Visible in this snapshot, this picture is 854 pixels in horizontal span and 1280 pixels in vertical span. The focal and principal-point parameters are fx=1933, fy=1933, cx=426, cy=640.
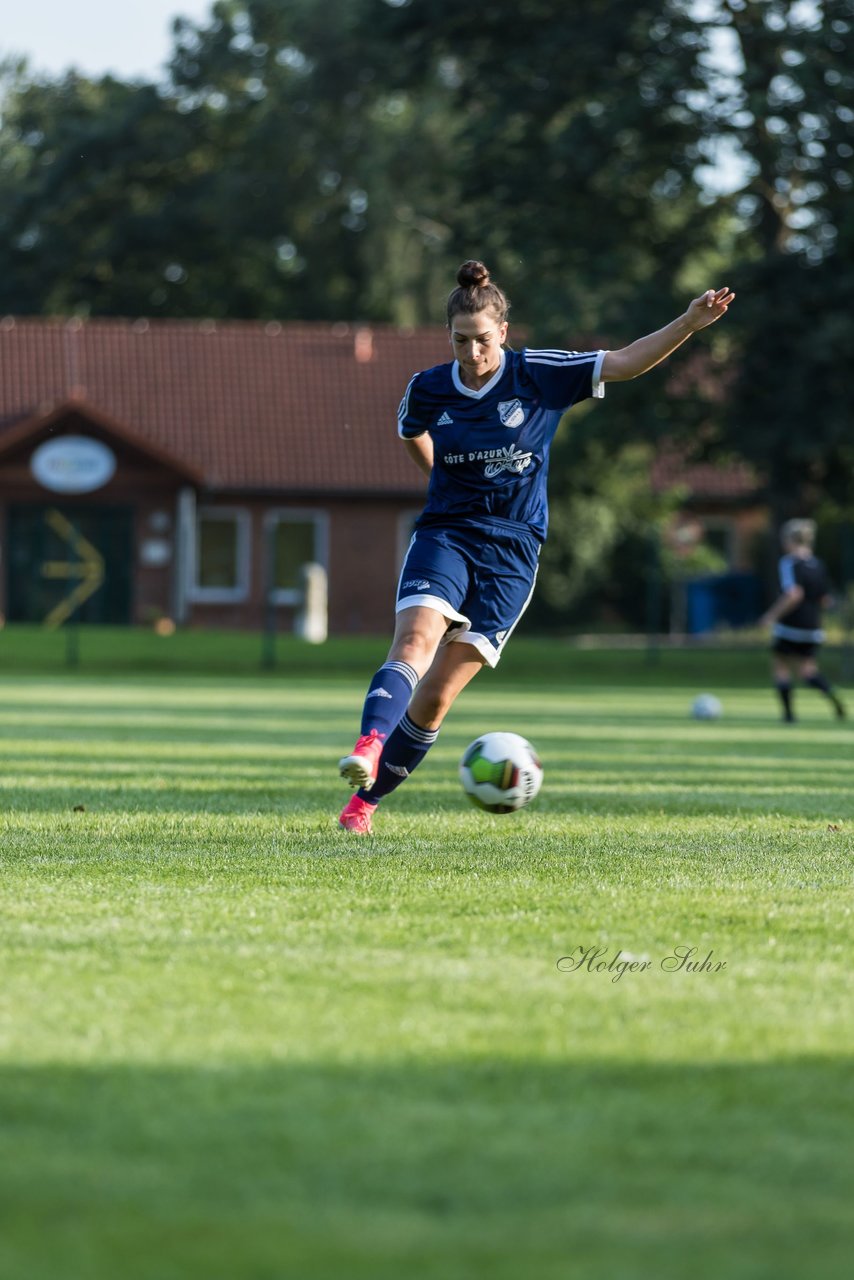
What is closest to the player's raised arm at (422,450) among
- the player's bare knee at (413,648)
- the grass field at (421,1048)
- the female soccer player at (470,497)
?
the female soccer player at (470,497)

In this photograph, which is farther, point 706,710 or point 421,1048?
point 706,710

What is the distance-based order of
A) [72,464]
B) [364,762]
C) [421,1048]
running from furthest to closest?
[72,464] → [364,762] → [421,1048]

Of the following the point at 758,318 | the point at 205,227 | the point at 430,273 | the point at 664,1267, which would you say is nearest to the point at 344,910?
the point at 664,1267

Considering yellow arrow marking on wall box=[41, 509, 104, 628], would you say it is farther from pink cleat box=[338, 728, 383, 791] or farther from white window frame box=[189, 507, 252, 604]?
pink cleat box=[338, 728, 383, 791]

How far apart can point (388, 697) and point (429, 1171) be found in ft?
13.9

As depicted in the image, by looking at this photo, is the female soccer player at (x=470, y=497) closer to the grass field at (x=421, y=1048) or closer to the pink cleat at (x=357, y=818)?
the pink cleat at (x=357, y=818)

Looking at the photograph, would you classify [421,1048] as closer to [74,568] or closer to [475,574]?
[475,574]

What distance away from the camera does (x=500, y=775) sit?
721cm

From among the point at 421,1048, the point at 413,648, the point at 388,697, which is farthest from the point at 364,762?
the point at 421,1048

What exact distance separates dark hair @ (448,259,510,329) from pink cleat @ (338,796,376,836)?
1.88 meters

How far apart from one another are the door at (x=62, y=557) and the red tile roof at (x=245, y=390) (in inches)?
87.4

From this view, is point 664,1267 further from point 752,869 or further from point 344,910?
point 752,869

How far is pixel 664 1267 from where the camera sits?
257 cm

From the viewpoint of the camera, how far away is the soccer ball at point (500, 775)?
23.7 ft
